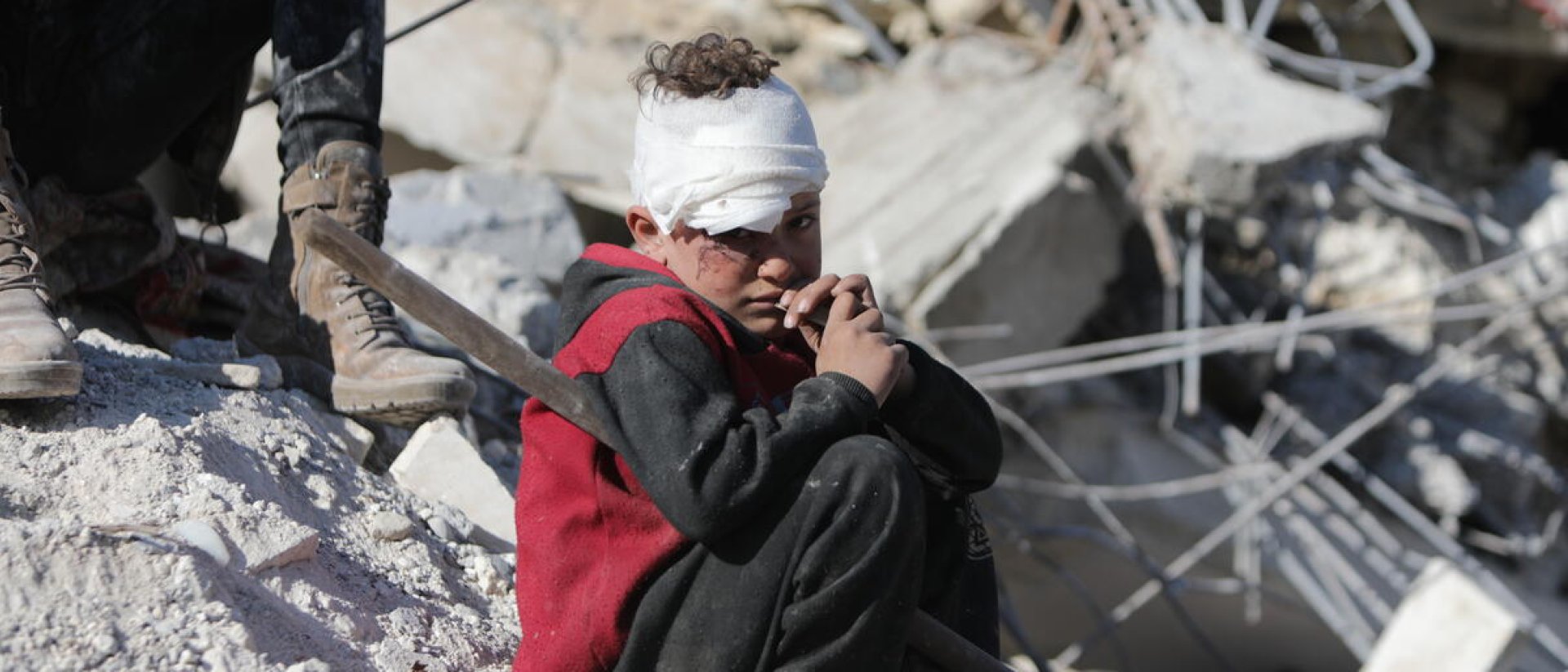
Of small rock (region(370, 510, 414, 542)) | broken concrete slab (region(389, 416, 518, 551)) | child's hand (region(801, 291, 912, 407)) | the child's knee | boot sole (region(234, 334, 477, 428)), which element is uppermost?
child's hand (region(801, 291, 912, 407))

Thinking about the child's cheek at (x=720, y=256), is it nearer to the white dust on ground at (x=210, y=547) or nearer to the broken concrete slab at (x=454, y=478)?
the white dust on ground at (x=210, y=547)

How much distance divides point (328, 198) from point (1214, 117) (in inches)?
114

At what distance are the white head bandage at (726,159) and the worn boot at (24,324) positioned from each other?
27.1 inches

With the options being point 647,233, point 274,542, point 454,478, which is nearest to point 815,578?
point 647,233

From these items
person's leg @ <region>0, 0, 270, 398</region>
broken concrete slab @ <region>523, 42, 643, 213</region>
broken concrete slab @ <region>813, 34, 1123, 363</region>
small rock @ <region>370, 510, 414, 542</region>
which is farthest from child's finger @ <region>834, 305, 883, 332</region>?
broken concrete slab @ <region>523, 42, 643, 213</region>

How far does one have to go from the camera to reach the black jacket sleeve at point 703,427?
1583 millimetres

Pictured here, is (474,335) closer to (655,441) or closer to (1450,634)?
(655,441)

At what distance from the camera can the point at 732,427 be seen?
1.62 meters

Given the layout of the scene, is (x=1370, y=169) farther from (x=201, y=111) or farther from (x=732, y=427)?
(x=732, y=427)

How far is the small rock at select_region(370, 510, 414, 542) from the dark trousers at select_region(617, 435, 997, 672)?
23.7 inches

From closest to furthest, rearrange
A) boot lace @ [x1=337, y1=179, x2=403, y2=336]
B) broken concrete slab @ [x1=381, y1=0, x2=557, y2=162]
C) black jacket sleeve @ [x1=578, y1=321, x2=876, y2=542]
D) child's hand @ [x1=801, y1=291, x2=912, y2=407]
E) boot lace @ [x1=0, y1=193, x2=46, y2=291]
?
black jacket sleeve @ [x1=578, y1=321, x2=876, y2=542] < child's hand @ [x1=801, y1=291, x2=912, y2=407] < boot lace @ [x1=0, y1=193, x2=46, y2=291] < boot lace @ [x1=337, y1=179, x2=403, y2=336] < broken concrete slab @ [x1=381, y1=0, x2=557, y2=162]

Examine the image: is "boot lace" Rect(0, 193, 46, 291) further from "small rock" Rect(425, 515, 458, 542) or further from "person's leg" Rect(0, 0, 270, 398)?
"small rock" Rect(425, 515, 458, 542)

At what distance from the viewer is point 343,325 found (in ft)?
7.80

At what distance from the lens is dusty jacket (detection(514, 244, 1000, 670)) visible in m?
1.60
